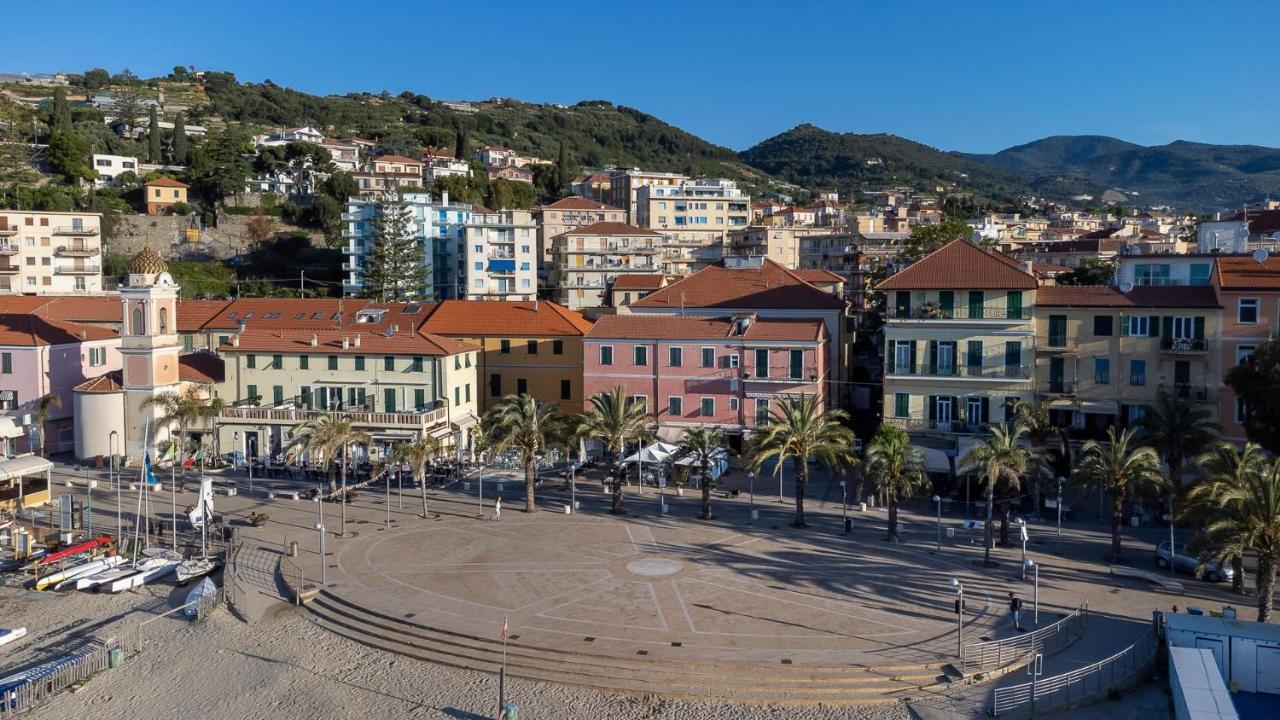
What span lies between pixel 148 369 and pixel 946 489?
3717 centimetres

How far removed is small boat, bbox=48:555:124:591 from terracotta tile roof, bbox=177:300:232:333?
88.4ft

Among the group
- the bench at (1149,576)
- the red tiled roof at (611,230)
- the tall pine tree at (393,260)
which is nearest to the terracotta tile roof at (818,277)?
the red tiled roof at (611,230)

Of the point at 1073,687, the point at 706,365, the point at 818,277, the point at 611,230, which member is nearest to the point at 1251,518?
the point at 1073,687

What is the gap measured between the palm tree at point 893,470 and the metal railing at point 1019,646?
7.64m

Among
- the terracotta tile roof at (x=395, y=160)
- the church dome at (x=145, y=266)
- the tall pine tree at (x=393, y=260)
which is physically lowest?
the church dome at (x=145, y=266)

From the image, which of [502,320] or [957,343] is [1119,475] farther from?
[502,320]

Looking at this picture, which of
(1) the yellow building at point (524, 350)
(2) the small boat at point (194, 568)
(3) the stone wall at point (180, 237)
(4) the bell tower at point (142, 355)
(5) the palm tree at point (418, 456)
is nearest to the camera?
(2) the small boat at point (194, 568)

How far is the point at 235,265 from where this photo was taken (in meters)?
95.5

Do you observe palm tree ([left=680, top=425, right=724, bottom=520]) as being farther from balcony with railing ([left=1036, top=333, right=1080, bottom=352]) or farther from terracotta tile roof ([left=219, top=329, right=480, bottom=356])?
terracotta tile roof ([left=219, top=329, right=480, bottom=356])

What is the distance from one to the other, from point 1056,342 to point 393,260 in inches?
2269

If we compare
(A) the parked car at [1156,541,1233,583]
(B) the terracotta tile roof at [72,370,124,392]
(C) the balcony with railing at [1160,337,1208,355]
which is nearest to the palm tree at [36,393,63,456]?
(B) the terracotta tile roof at [72,370,124,392]

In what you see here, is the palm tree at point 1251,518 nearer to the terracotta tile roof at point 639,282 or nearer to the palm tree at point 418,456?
the palm tree at point 418,456

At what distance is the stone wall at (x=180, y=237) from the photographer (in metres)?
94.4

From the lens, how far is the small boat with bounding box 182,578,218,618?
27.9m
